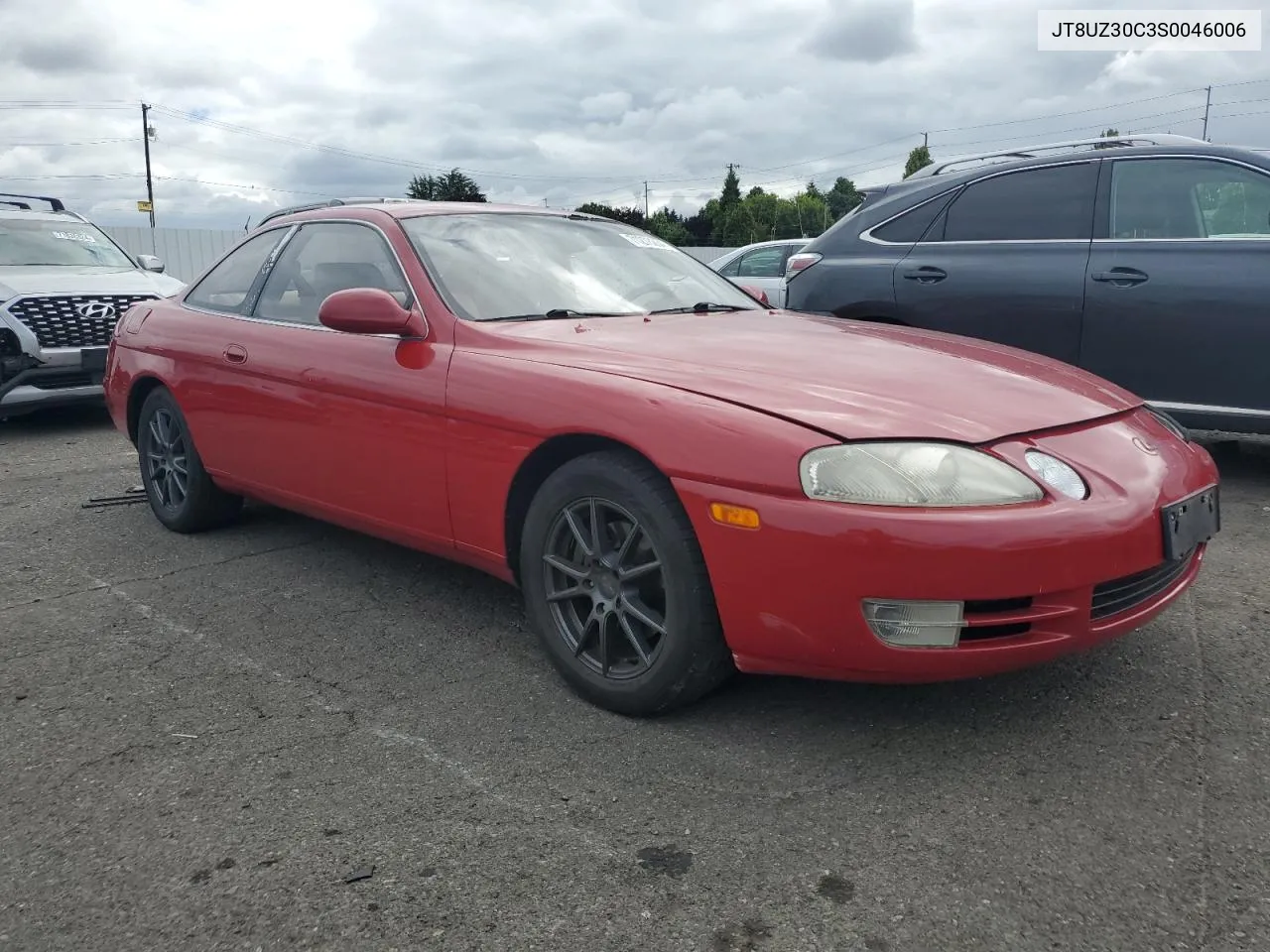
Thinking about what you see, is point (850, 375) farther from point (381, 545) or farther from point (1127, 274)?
point (1127, 274)

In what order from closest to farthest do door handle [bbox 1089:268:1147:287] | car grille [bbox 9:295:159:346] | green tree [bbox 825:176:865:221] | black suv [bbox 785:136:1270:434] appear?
black suv [bbox 785:136:1270:434]
door handle [bbox 1089:268:1147:287]
car grille [bbox 9:295:159:346]
green tree [bbox 825:176:865:221]

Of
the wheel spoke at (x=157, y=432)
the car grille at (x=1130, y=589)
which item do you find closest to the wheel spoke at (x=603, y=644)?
the car grille at (x=1130, y=589)

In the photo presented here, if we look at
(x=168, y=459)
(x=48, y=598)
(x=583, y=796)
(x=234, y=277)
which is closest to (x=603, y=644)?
(x=583, y=796)

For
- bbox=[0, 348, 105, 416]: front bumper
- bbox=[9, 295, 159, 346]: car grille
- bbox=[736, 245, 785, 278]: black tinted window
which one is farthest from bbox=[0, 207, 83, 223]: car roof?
bbox=[736, 245, 785, 278]: black tinted window

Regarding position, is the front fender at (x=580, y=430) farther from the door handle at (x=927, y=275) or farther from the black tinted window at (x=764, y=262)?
the black tinted window at (x=764, y=262)

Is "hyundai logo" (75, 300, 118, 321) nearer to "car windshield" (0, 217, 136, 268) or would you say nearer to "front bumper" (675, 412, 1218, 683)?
"car windshield" (0, 217, 136, 268)

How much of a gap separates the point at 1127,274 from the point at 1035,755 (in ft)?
11.0

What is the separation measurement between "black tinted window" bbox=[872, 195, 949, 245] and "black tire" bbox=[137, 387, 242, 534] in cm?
371

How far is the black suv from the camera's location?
4914mm

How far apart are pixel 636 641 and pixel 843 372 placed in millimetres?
886

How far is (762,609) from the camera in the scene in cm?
251

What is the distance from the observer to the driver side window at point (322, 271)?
3.73m

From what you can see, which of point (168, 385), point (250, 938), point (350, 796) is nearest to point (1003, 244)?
point (168, 385)

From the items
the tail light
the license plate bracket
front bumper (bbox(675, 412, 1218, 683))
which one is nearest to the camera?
front bumper (bbox(675, 412, 1218, 683))
